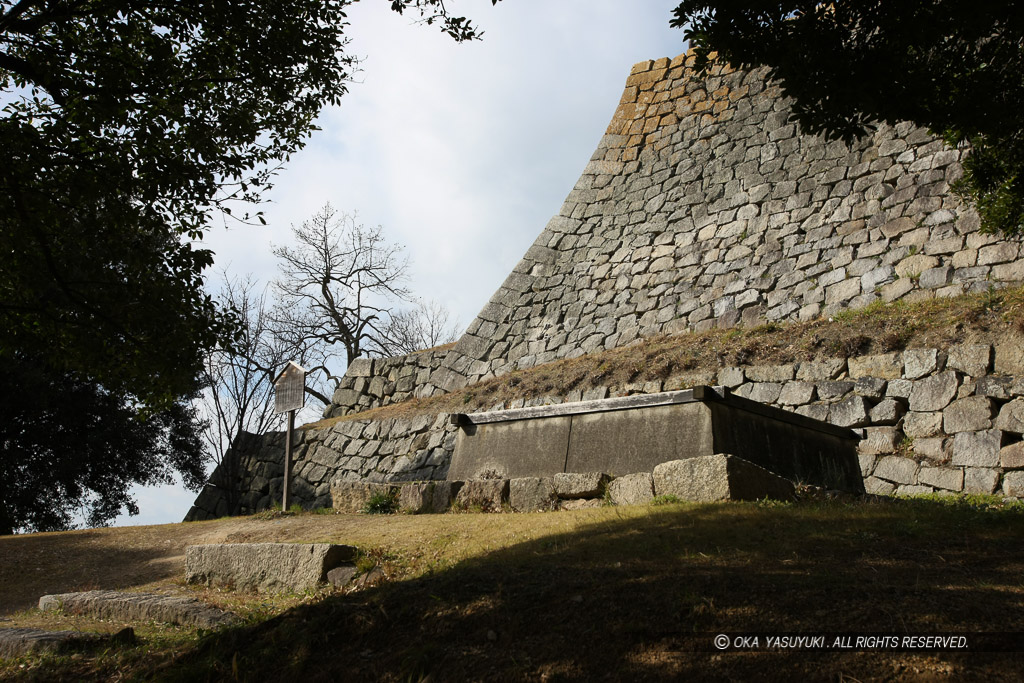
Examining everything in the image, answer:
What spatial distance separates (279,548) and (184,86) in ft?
13.5

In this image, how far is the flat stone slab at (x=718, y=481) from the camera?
5633 mm

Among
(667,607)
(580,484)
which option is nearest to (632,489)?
(580,484)

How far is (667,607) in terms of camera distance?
11.3 ft

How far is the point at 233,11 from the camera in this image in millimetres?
6422

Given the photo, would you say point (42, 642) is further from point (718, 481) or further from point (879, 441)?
point (879, 441)

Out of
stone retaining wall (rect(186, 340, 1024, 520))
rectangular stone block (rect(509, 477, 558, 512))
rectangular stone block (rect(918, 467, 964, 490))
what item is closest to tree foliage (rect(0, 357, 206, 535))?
stone retaining wall (rect(186, 340, 1024, 520))

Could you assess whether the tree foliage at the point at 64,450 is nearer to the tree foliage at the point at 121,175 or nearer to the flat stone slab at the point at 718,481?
the tree foliage at the point at 121,175

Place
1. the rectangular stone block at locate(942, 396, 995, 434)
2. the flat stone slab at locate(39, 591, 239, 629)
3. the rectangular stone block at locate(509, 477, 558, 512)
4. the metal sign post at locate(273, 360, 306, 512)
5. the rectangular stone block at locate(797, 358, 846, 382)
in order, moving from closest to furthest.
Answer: the flat stone slab at locate(39, 591, 239, 629) < the rectangular stone block at locate(509, 477, 558, 512) < the rectangular stone block at locate(942, 396, 995, 434) < the rectangular stone block at locate(797, 358, 846, 382) < the metal sign post at locate(273, 360, 306, 512)

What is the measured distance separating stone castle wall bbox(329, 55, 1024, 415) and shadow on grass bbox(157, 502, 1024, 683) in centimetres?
777

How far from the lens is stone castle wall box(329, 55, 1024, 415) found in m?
11.9

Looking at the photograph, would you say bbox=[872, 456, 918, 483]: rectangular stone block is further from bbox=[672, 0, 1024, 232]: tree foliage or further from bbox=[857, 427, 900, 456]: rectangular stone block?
bbox=[672, 0, 1024, 232]: tree foliage

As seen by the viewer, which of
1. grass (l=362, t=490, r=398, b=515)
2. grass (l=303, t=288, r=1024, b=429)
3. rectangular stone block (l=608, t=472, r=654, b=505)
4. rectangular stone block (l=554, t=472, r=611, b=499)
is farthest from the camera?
grass (l=303, t=288, r=1024, b=429)

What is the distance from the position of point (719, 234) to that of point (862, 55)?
9523 millimetres

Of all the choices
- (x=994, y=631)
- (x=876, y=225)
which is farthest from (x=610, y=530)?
(x=876, y=225)
